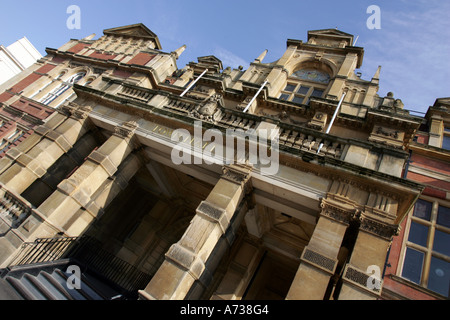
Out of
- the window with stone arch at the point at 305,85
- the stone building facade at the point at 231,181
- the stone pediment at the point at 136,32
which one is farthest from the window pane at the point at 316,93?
the stone pediment at the point at 136,32

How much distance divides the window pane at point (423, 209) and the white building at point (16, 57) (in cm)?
3890

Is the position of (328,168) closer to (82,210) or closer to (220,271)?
(220,271)

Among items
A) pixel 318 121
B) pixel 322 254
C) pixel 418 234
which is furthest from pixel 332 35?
pixel 322 254

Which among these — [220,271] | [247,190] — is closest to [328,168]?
[247,190]

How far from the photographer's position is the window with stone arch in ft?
51.5

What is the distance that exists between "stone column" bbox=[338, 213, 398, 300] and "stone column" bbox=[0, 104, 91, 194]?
11.9 m

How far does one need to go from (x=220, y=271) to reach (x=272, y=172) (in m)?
6.14

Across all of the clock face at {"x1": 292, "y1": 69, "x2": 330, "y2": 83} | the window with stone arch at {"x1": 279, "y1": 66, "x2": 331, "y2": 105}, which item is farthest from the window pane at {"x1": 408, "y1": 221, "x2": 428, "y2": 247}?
the clock face at {"x1": 292, "y1": 69, "x2": 330, "y2": 83}

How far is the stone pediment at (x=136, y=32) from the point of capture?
80.0 feet

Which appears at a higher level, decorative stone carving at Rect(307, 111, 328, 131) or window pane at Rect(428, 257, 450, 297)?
decorative stone carving at Rect(307, 111, 328, 131)

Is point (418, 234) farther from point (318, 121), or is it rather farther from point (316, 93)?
point (316, 93)

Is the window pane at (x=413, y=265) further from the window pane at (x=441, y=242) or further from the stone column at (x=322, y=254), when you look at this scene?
the stone column at (x=322, y=254)

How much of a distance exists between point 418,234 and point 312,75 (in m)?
11.0

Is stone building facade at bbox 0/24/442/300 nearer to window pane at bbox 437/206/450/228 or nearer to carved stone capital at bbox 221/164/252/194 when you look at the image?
carved stone capital at bbox 221/164/252/194
